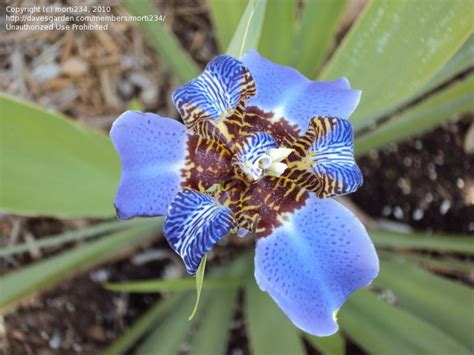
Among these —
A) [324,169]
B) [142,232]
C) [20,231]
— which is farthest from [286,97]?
[20,231]

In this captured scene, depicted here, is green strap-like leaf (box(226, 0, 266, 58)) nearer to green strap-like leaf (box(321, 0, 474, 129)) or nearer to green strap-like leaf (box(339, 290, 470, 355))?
green strap-like leaf (box(321, 0, 474, 129))

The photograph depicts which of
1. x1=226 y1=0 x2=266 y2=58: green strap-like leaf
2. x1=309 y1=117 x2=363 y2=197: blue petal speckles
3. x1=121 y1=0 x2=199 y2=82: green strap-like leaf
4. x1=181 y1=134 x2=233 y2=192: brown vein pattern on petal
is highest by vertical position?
x1=226 y1=0 x2=266 y2=58: green strap-like leaf

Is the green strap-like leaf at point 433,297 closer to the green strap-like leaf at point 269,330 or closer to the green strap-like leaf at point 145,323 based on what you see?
the green strap-like leaf at point 269,330

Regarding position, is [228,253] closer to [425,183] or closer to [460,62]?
[425,183]

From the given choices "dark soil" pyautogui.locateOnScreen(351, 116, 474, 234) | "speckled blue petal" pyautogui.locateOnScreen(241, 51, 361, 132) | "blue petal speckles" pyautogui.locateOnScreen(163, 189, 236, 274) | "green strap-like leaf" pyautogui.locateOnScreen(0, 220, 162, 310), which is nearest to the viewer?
"blue petal speckles" pyautogui.locateOnScreen(163, 189, 236, 274)

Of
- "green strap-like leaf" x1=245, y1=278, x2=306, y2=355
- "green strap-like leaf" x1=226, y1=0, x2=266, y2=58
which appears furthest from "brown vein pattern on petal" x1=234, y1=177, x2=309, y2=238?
"green strap-like leaf" x1=245, y1=278, x2=306, y2=355

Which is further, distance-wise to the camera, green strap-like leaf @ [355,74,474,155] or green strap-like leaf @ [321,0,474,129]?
green strap-like leaf @ [355,74,474,155]

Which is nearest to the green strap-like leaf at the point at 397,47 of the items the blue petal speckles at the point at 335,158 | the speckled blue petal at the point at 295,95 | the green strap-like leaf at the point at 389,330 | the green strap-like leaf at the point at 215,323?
the speckled blue petal at the point at 295,95
